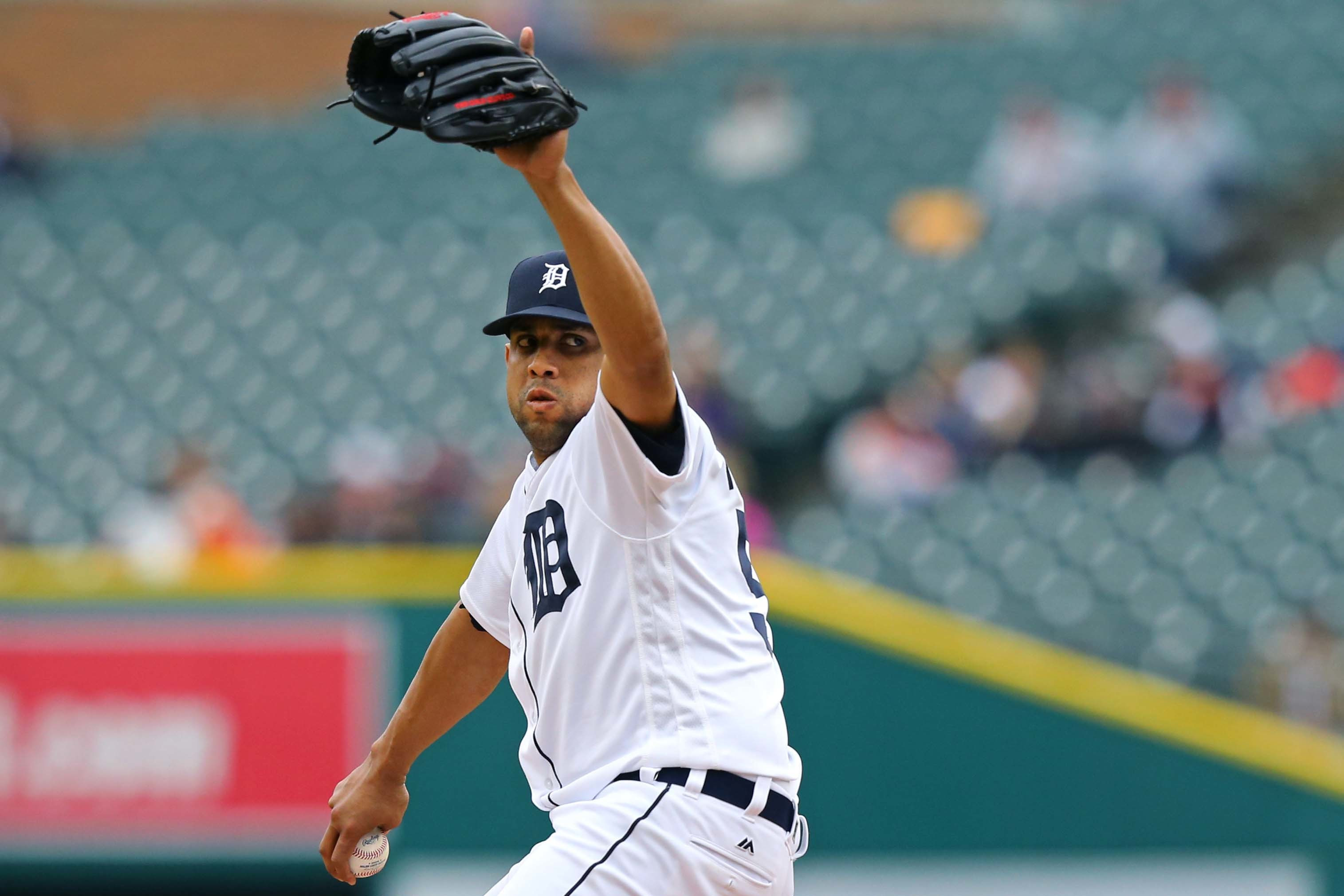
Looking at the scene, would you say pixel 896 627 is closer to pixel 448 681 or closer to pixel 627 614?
pixel 448 681

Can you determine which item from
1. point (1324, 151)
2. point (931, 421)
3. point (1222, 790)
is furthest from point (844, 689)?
point (1324, 151)

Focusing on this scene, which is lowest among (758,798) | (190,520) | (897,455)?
(190,520)

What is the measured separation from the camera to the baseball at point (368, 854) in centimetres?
295

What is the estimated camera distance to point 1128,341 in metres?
8.78

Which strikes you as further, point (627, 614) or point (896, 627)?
point (896, 627)

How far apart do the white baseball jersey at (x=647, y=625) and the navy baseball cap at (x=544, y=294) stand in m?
0.18

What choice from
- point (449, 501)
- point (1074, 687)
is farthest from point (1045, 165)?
point (1074, 687)

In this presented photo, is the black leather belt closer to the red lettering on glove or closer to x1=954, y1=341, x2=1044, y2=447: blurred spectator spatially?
the red lettering on glove

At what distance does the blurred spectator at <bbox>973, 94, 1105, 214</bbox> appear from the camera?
995 cm

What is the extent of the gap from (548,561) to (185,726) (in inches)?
169

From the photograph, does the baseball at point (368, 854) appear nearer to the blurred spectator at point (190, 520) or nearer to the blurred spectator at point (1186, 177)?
the blurred spectator at point (190, 520)

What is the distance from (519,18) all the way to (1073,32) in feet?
14.2

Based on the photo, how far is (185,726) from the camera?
6492 mm

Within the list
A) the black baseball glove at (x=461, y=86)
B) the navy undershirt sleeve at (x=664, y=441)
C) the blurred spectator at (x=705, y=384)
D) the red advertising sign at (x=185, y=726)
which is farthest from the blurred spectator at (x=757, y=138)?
the black baseball glove at (x=461, y=86)
